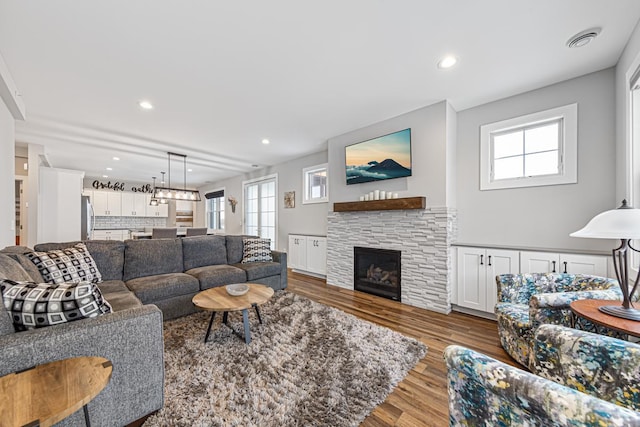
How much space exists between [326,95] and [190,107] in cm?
178

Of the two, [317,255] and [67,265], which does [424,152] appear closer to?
[317,255]

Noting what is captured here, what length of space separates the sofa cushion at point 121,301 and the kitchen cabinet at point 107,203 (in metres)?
7.11

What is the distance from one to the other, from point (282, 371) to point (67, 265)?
7.53 feet

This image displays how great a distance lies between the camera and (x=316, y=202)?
523cm

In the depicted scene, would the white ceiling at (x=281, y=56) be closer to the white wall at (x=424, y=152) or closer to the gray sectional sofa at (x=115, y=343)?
the white wall at (x=424, y=152)

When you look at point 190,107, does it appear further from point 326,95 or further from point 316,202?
point 316,202

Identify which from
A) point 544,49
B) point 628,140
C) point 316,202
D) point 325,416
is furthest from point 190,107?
point 628,140

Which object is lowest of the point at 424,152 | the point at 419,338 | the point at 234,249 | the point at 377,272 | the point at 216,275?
the point at 419,338

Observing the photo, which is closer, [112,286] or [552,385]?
[552,385]

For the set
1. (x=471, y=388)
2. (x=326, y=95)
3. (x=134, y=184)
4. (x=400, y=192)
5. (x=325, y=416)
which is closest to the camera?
(x=471, y=388)

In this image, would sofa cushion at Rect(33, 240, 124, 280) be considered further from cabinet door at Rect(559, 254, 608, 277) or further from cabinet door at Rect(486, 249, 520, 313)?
cabinet door at Rect(559, 254, 608, 277)

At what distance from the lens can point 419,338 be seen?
7.96ft

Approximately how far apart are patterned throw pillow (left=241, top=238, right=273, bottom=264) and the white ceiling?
1.89m

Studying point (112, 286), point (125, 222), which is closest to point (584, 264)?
point (112, 286)
